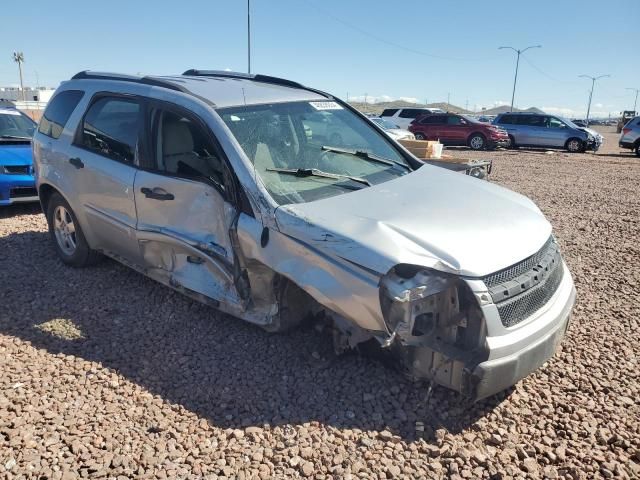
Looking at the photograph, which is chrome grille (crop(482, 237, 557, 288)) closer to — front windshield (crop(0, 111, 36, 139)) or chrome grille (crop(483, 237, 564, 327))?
chrome grille (crop(483, 237, 564, 327))

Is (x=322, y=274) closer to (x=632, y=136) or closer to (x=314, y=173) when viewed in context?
(x=314, y=173)

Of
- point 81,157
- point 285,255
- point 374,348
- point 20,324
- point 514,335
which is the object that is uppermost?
point 81,157

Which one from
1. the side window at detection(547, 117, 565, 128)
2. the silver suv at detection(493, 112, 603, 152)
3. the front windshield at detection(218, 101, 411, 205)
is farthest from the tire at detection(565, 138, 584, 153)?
the front windshield at detection(218, 101, 411, 205)

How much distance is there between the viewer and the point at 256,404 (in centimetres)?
307

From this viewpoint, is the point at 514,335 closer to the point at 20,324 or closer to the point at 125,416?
the point at 125,416

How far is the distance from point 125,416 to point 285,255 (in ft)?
4.35

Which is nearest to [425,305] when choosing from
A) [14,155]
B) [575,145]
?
[14,155]

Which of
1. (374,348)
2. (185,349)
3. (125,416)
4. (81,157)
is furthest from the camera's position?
(81,157)

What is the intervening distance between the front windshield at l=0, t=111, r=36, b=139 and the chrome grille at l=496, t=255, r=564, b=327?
7.94 metres

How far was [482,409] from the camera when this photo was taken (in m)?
3.05

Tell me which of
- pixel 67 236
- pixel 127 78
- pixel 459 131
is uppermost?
pixel 127 78

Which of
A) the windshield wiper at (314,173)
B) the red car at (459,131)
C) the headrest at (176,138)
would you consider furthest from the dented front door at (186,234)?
the red car at (459,131)

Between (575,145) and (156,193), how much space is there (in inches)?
883

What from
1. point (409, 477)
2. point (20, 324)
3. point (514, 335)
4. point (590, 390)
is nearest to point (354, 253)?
point (514, 335)
